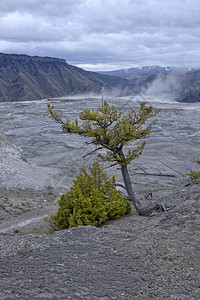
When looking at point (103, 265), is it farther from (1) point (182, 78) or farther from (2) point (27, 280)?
(1) point (182, 78)

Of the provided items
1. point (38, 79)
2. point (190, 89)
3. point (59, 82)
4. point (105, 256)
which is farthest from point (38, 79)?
point (105, 256)

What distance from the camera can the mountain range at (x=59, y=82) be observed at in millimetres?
132625

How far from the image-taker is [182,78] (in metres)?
145

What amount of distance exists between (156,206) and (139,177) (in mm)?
9064

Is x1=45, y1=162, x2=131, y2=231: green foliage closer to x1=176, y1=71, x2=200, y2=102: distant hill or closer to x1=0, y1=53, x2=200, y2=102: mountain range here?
x1=0, y1=53, x2=200, y2=102: mountain range

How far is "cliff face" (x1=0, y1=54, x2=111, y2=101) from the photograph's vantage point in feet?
470

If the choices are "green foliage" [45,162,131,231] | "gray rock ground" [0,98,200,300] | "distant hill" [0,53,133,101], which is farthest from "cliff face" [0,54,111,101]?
"gray rock ground" [0,98,200,300]

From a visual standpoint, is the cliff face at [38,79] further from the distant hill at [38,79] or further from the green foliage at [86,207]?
the green foliage at [86,207]

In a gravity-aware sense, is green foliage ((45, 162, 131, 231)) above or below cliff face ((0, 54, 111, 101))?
below

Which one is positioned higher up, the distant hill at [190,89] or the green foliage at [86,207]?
the distant hill at [190,89]

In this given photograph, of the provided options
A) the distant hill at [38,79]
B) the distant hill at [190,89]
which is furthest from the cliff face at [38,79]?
the distant hill at [190,89]

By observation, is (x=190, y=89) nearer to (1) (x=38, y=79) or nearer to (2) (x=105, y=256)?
(1) (x=38, y=79)

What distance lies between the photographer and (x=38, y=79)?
168 m

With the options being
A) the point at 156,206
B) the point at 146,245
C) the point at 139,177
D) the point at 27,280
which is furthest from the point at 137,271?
the point at 139,177
